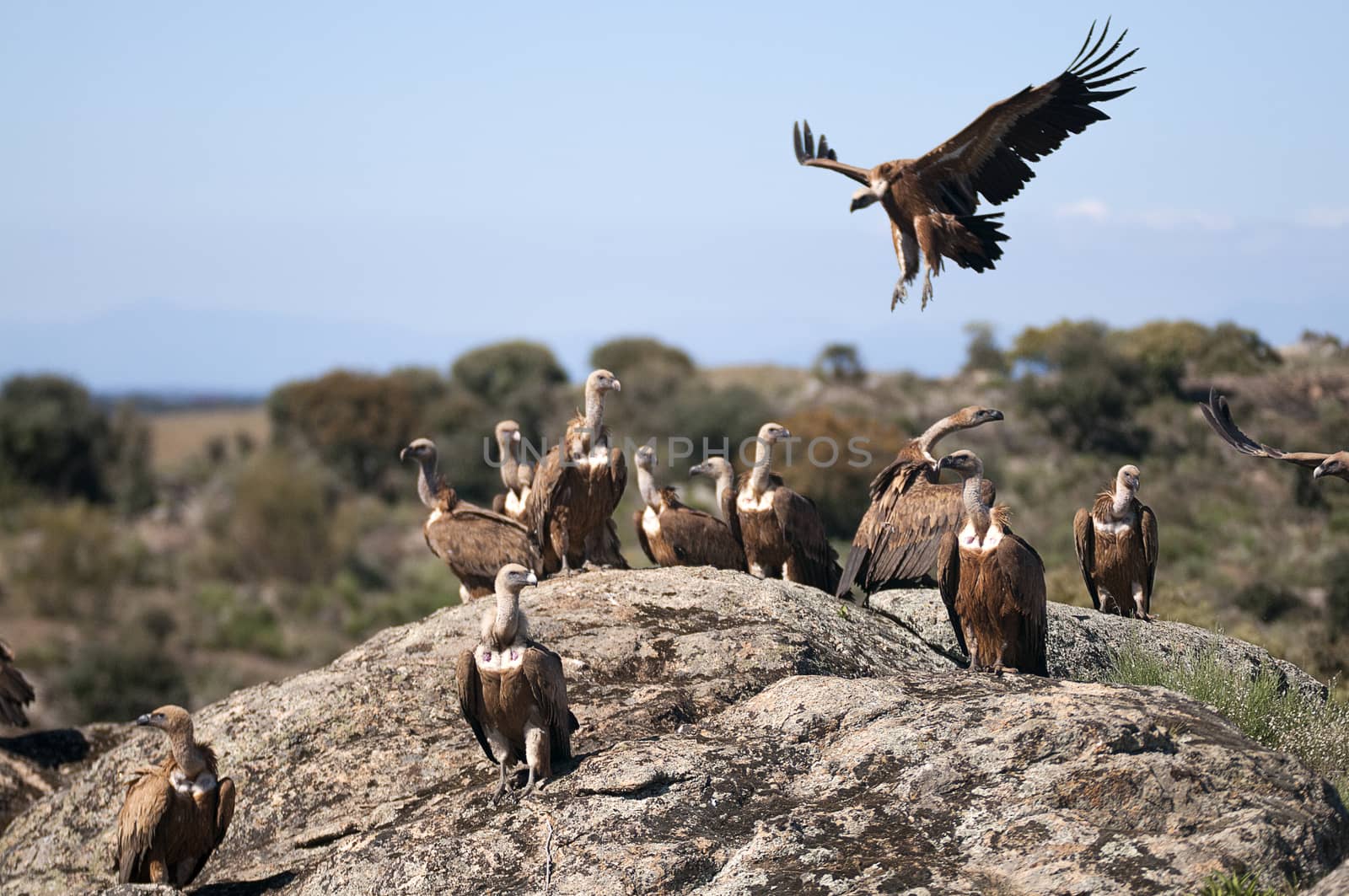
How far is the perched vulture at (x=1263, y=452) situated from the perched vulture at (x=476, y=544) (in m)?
5.57

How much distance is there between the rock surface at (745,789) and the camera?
6730 millimetres

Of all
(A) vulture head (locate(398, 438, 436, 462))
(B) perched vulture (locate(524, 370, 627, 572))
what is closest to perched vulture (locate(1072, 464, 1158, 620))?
(B) perched vulture (locate(524, 370, 627, 572))

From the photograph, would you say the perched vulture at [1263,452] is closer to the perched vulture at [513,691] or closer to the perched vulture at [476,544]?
the perched vulture at [513,691]

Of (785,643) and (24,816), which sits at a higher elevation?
(785,643)

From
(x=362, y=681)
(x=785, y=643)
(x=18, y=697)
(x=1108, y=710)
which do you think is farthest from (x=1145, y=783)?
→ (x=18, y=697)

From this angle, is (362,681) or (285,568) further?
(285,568)

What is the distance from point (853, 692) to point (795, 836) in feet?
4.41

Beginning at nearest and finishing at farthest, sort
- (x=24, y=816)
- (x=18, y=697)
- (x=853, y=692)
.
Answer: (x=853, y=692)
(x=24, y=816)
(x=18, y=697)

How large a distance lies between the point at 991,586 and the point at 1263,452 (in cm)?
243

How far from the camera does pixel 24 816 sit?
420 inches

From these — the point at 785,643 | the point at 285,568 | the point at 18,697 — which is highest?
the point at 785,643

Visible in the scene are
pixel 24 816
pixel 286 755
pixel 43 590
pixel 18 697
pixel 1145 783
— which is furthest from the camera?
pixel 43 590

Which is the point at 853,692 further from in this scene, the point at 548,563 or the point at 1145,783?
the point at 548,563

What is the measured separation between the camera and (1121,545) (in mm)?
11281
